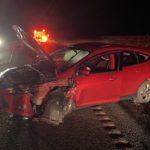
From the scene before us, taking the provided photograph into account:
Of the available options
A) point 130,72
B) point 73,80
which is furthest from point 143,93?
point 73,80

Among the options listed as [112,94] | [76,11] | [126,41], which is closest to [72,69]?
[112,94]

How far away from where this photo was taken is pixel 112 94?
8.87 metres

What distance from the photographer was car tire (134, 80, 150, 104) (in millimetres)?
9344

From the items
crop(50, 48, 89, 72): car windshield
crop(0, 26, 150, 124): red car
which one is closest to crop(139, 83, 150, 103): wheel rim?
crop(0, 26, 150, 124): red car

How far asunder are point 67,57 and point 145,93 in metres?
1.98

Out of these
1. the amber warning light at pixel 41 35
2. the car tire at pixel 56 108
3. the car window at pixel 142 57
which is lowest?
the car tire at pixel 56 108

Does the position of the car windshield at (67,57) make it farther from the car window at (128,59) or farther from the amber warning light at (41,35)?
the amber warning light at (41,35)

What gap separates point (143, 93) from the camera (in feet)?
30.8

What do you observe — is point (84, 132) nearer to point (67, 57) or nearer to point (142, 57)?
point (67, 57)

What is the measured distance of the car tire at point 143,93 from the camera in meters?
9.34

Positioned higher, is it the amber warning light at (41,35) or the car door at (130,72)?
the amber warning light at (41,35)

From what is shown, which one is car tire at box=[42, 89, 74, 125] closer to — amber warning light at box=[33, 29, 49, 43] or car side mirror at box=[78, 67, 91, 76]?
car side mirror at box=[78, 67, 91, 76]

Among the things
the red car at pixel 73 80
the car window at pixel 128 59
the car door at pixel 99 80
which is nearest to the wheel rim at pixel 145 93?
the red car at pixel 73 80

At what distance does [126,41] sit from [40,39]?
19.8ft
